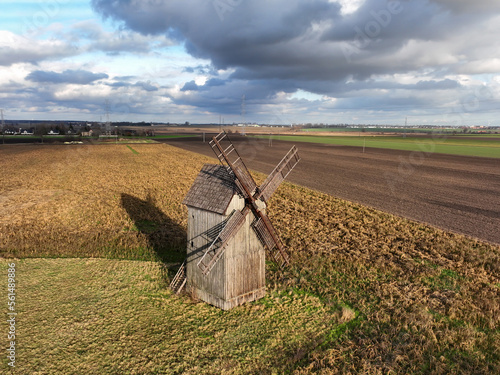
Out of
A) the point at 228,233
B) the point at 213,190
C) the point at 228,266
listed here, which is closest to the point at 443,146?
the point at 213,190

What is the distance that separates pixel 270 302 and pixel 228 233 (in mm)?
3807

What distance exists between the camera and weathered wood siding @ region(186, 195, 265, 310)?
42.1 feet

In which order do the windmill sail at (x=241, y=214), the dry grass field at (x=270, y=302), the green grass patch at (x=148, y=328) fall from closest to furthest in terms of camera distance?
the green grass patch at (x=148, y=328), the dry grass field at (x=270, y=302), the windmill sail at (x=241, y=214)

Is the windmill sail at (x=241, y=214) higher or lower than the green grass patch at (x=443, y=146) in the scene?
lower

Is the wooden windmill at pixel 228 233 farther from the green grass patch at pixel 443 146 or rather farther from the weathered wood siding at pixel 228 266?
the green grass patch at pixel 443 146

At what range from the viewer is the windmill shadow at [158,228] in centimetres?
1930

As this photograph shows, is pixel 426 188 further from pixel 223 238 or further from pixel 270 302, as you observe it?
pixel 223 238

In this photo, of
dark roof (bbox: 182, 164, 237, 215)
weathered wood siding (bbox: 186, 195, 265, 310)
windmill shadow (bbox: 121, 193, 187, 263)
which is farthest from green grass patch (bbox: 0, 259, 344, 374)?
dark roof (bbox: 182, 164, 237, 215)

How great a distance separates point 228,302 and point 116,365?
446cm

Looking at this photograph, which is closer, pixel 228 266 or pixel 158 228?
pixel 228 266

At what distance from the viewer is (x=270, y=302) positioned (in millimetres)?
13711

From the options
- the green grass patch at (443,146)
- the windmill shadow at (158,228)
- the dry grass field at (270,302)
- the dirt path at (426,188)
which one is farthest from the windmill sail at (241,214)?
the green grass patch at (443,146)

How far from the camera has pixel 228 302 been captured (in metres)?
12.9

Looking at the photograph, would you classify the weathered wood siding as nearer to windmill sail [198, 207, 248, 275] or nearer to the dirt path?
windmill sail [198, 207, 248, 275]
